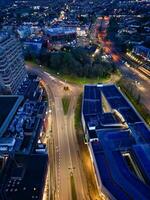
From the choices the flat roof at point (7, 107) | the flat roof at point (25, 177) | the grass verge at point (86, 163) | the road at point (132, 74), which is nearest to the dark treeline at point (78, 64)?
the road at point (132, 74)

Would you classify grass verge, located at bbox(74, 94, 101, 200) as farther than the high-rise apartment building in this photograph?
No

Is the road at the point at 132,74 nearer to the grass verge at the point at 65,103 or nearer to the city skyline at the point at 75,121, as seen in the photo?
the city skyline at the point at 75,121

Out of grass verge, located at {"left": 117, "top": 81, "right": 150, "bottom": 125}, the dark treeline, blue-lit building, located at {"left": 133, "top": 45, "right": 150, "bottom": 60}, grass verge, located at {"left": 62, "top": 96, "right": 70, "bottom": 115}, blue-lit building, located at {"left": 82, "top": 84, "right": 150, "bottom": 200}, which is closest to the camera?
blue-lit building, located at {"left": 82, "top": 84, "right": 150, "bottom": 200}

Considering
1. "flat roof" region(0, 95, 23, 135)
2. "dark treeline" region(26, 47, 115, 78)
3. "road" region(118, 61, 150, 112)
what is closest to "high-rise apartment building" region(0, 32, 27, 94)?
"flat roof" region(0, 95, 23, 135)

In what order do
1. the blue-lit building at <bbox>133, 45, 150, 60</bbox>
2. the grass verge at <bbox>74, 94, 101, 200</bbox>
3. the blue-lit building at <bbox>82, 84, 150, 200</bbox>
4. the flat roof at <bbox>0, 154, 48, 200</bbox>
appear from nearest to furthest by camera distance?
the flat roof at <bbox>0, 154, 48, 200</bbox>
the blue-lit building at <bbox>82, 84, 150, 200</bbox>
the grass verge at <bbox>74, 94, 101, 200</bbox>
the blue-lit building at <bbox>133, 45, 150, 60</bbox>

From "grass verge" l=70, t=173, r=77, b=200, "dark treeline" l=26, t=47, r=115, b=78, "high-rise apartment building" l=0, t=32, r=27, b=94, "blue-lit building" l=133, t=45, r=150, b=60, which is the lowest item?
"grass verge" l=70, t=173, r=77, b=200

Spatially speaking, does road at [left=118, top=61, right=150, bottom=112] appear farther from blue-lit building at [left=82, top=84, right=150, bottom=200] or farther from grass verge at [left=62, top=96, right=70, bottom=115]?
grass verge at [left=62, top=96, right=70, bottom=115]
